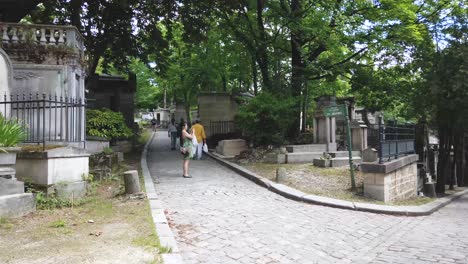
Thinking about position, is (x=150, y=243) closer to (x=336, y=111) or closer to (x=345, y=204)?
(x=345, y=204)

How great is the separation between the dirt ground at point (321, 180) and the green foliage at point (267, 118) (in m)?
2.07

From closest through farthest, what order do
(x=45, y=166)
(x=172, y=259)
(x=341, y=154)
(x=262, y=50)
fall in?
(x=172, y=259), (x=45, y=166), (x=341, y=154), (x=262, y=50)

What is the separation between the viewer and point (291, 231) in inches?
258

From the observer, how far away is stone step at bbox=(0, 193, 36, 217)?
632 centimetres

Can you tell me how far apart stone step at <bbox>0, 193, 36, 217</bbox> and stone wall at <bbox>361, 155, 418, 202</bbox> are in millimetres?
7739

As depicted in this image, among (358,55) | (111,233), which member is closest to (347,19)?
(358,55)

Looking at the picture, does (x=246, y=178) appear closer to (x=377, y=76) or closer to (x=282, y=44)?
(x=282, y=44)

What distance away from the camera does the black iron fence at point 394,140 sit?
10.3 meters

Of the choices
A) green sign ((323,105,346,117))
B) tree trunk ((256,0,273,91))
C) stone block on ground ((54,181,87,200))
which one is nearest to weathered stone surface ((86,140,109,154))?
stone block on ground ((54,181,87,200))

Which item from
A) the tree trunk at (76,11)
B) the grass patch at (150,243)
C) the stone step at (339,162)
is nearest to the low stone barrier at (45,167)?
the grass patch at (150,243)

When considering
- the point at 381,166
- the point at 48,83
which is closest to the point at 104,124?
the point at 48,83

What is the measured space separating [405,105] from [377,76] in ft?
6.68

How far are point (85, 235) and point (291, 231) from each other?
10.7 feet

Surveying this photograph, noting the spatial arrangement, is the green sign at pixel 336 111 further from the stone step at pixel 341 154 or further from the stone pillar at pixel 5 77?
the stone pillar at pixel 5 77
